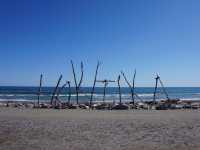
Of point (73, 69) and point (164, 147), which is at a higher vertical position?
point (73, 69)

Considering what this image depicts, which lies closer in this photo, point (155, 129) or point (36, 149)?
point (36, 149)

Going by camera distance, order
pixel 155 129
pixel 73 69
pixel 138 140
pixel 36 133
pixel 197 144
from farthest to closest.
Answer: pixel 73 69 < pixel 155 129 < pixel 36 133 < pixel 138 140 < pixel 197 144

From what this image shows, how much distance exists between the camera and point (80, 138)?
13.6 m

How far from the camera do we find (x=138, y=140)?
13.2m

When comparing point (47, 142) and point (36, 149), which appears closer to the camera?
point (36, 149)

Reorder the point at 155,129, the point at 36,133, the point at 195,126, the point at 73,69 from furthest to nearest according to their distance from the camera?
the point at 73,69 → the point at 195,126 → the point at 155,129 → the point at 36,133

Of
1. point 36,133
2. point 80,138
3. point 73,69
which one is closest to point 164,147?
point 80,138

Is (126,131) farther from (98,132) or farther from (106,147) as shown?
(106,147)

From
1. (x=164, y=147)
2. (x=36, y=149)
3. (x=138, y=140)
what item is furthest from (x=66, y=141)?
(x=164, y=147)

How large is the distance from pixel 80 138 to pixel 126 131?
96.8 inches

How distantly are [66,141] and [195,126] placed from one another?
672 centimetres

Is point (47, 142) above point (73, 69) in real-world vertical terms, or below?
below

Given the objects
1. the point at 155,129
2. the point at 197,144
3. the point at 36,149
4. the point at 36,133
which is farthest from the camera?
the point at 155,129

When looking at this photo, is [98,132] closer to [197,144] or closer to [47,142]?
[47,142]
